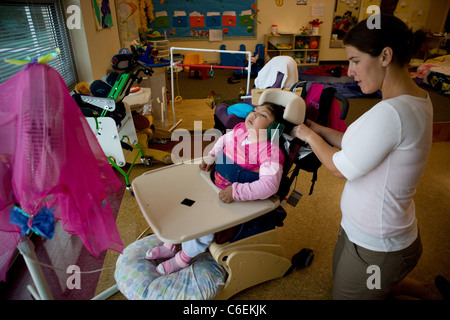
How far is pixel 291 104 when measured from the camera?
1.24 m

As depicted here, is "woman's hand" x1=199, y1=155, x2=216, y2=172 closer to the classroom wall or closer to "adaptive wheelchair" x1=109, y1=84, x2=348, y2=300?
"adaptive wheelchair" x1=109, y1=84, x2=348, y2=300

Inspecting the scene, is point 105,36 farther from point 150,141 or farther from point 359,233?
point 359,233

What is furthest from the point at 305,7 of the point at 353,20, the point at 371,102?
the point at 371,102

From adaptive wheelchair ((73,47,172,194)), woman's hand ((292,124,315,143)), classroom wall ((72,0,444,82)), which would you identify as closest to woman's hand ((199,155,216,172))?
woman's hand ((292,124,315,143))

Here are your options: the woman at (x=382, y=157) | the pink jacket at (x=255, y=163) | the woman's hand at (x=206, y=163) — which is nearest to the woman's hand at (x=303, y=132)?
the woman at (x=382, y=157)

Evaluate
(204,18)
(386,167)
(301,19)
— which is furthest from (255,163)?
(301,19)

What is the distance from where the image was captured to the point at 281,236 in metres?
2.01

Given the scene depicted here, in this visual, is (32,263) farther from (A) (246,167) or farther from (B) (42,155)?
(A) (246,167)

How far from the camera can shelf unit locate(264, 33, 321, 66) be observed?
7172 mm

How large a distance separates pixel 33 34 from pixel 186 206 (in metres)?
2.04

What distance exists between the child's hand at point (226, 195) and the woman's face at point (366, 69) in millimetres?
661

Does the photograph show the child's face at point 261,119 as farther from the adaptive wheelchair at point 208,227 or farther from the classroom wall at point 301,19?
the classroom wall at point 301,19

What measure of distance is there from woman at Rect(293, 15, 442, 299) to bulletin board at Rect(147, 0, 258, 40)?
21.4 ft

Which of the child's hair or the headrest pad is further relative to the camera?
the child's hair
